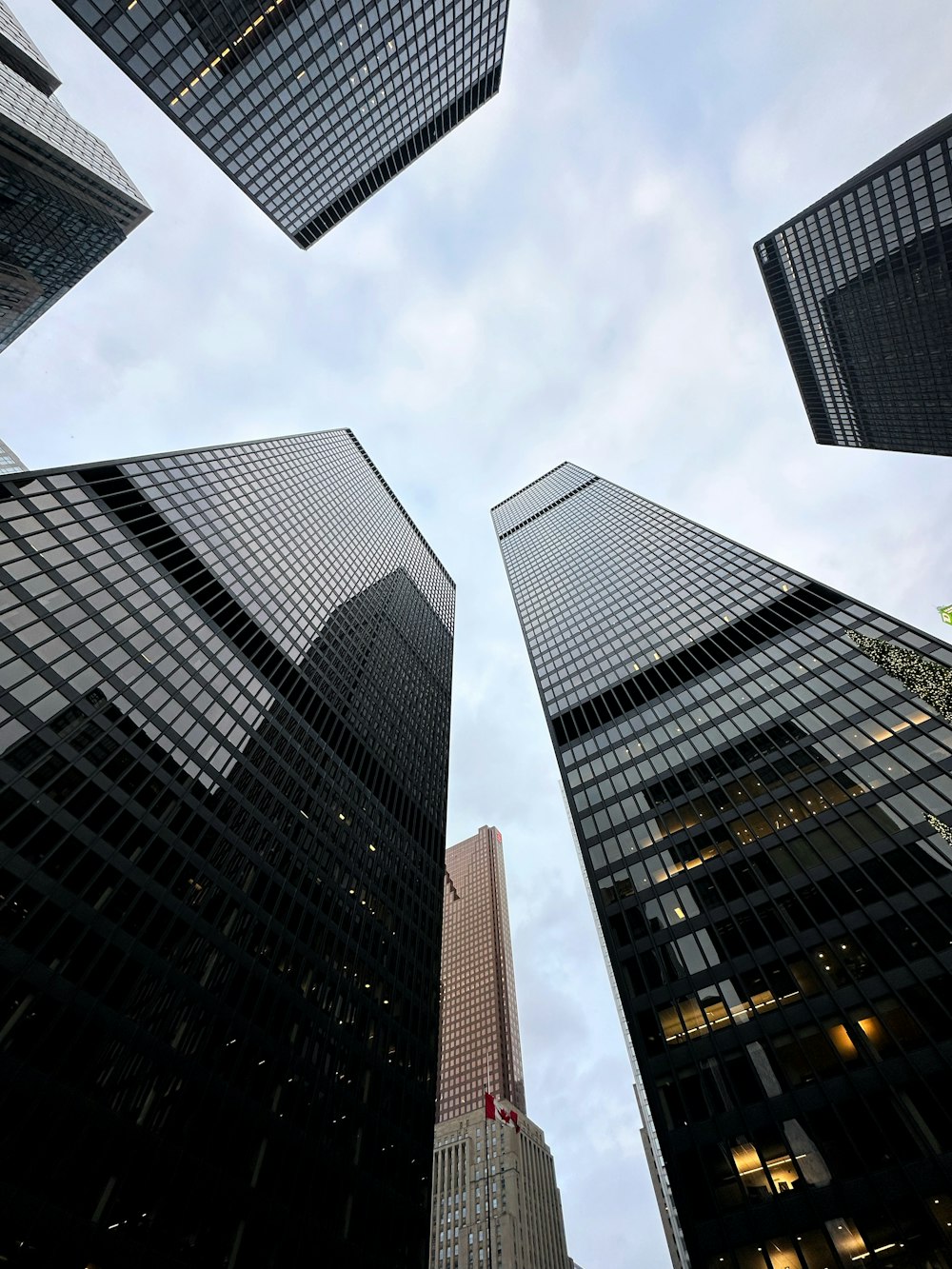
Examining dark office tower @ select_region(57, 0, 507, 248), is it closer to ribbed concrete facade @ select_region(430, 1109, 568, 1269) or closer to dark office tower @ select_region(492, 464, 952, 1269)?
dark office tower @ select_region(492, 464, 952, 1269)

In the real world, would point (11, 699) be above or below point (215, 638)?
below

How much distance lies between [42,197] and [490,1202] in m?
189

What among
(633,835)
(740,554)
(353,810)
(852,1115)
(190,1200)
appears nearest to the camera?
(852,1115)

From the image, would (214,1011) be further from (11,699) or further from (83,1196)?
(11,699)

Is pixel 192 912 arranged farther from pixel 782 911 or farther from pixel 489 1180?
pixel 489 1180

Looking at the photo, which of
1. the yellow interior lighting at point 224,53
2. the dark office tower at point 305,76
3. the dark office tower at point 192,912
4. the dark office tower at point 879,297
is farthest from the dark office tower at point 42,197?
Result: the dark office tower at point 879,297

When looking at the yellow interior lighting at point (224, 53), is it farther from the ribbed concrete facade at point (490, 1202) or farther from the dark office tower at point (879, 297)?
the ribbed concrete facade at point (490, 1202)

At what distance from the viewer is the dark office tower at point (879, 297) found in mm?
97688

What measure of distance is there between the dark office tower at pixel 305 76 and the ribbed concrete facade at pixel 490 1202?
180266 mm

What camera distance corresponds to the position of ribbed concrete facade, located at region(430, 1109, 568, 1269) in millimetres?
124000

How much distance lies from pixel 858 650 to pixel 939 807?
1727cm

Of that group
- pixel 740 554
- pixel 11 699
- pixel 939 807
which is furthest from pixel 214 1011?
pixel 740 554

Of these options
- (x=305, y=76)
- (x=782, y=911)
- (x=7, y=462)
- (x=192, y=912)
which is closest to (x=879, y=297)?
(x=305, y=76)

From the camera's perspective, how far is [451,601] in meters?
166
